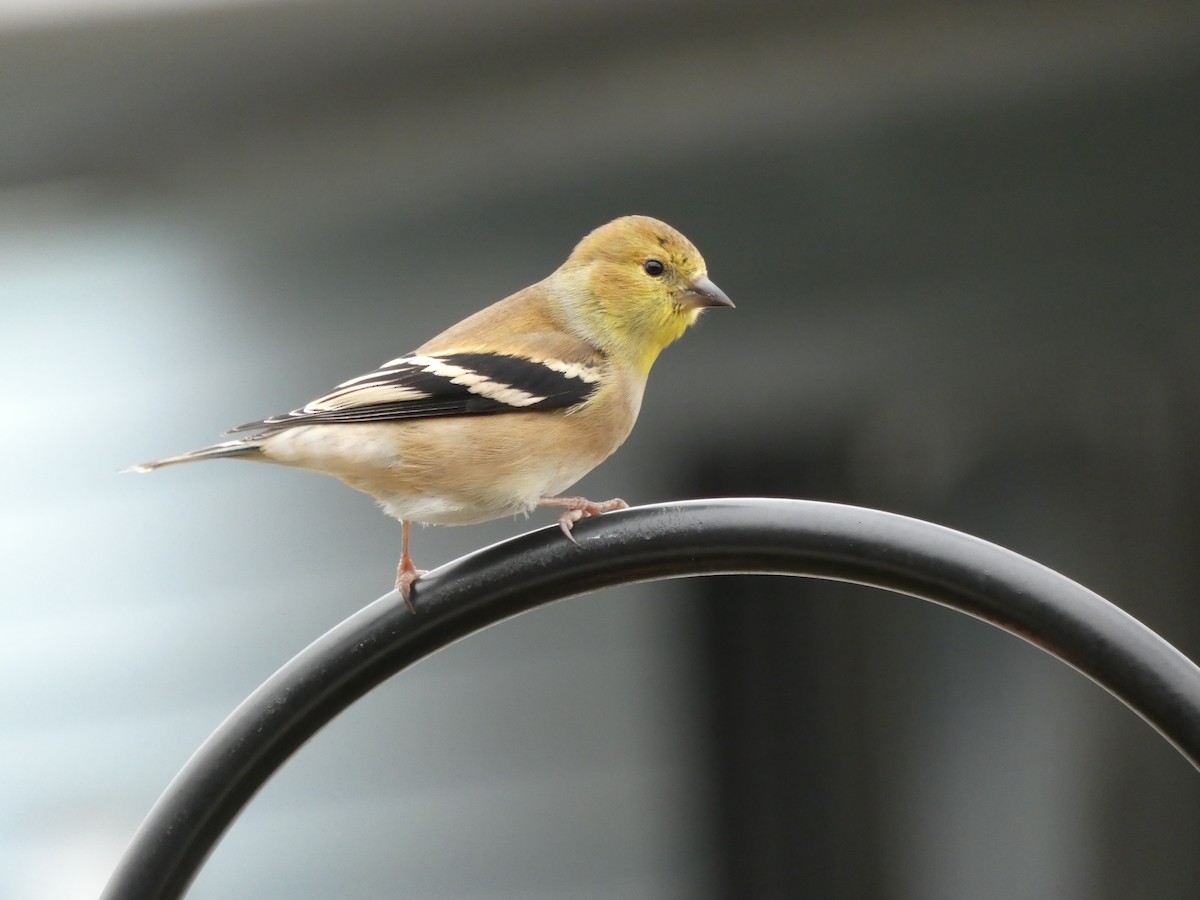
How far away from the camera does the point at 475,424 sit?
2645mm

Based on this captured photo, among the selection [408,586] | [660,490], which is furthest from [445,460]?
[660,490]

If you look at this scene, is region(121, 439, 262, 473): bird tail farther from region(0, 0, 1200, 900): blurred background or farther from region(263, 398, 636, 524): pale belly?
region(0, 0, 1200, 900): blurred background

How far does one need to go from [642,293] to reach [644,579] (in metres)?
1.35

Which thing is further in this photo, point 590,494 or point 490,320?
point 590,494

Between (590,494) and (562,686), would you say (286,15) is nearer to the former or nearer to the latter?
(590,494)

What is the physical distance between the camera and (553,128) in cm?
534

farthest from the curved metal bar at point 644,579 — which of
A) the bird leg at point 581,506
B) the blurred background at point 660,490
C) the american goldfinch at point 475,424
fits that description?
the blurred background at point 660,490

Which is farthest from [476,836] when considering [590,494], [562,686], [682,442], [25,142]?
[25,142]

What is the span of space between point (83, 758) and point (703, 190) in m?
3.62

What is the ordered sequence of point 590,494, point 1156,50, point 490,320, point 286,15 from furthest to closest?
point 590,494
point 1156,50
point 286,15
point 490,320

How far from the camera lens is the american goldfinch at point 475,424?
2602 mm

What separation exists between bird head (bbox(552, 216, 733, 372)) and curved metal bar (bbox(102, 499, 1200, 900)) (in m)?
1.16

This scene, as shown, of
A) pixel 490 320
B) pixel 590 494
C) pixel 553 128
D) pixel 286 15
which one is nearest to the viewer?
pixel 490 320

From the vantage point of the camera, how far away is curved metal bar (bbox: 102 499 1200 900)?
5.70 ft
